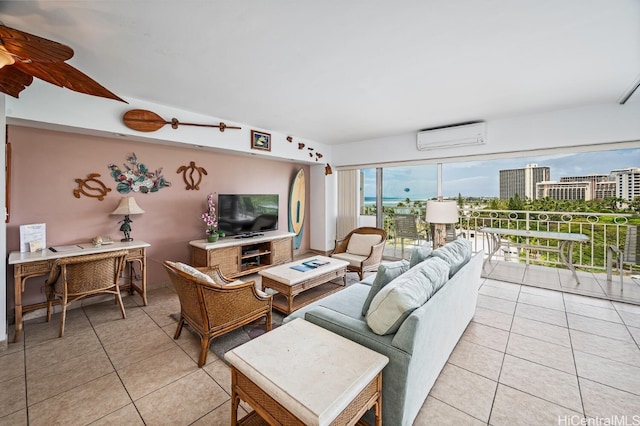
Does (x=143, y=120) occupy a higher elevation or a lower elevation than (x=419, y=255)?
higher

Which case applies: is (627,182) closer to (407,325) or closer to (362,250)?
(362,250)

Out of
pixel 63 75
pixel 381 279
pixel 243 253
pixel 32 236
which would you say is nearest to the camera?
pixel 63 75

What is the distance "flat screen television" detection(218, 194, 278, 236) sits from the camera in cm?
419

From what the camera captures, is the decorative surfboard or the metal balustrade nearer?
the metal balustrade

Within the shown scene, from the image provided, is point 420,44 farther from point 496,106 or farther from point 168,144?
point 168,144

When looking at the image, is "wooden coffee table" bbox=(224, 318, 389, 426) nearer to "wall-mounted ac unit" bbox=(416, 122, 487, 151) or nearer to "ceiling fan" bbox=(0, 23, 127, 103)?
"ceiling fan" bbox=(0, 23, 127, 103)

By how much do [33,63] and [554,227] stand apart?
22.0 ft

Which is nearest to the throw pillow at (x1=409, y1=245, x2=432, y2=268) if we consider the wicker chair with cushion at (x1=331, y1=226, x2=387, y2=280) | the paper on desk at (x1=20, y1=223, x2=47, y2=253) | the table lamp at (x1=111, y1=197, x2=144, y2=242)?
the wicker chair with cushion at (x1=331, y1=226, x2=387, y2=280)

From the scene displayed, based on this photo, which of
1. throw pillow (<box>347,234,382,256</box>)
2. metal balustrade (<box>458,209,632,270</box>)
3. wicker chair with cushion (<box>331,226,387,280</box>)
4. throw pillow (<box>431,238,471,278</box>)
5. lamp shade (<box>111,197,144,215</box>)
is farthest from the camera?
throw pillow (<box>347,234,382,256</box>)

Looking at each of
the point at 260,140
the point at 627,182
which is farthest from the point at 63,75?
the point at 627,182

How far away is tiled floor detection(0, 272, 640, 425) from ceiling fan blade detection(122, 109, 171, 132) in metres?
2.17

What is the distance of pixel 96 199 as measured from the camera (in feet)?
10.8

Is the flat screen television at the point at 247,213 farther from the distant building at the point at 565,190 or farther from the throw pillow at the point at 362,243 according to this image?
the distant building at the point at 565,190

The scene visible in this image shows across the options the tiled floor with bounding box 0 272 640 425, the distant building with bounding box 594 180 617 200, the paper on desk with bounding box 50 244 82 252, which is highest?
the distant building with bounding box 594 180 617 200
